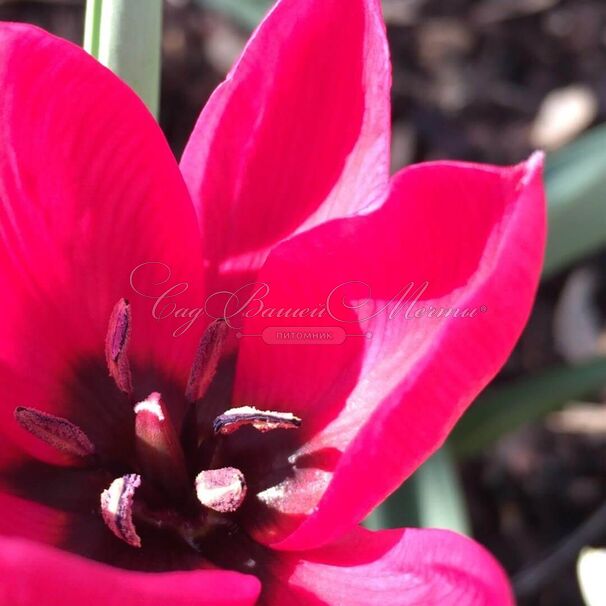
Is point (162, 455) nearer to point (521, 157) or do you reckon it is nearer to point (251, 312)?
point (251, 312)

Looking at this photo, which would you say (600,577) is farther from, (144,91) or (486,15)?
(486,15)

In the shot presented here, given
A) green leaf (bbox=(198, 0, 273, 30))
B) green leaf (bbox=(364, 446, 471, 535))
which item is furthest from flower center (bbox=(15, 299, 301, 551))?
green leaf (bbox=(198, 0, 273, 30))

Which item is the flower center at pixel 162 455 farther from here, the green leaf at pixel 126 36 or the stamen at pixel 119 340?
the green leaf at pixel 126 36

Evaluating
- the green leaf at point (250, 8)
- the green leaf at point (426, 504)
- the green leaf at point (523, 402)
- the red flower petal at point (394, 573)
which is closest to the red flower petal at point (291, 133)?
the red flower petal at point (394, 573)

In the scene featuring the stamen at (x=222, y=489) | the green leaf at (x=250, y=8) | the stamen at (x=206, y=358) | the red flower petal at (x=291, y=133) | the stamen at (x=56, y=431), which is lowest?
the stamen at (x=222, y=489)

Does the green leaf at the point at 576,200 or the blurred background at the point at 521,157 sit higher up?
the green leaf at the point at 576,200
